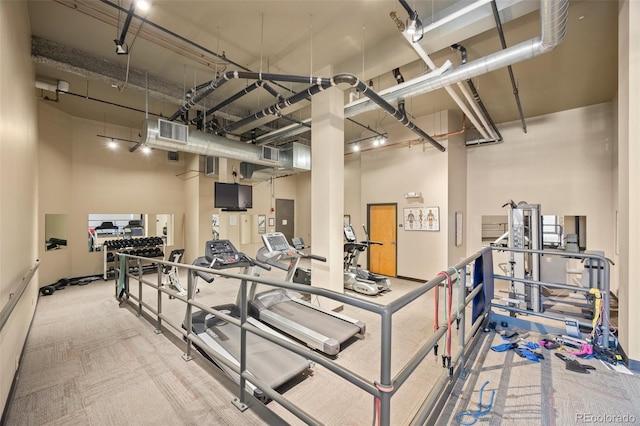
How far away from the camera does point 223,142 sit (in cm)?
567

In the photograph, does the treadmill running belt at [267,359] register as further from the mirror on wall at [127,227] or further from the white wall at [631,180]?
the mirror on wall at [127,227]

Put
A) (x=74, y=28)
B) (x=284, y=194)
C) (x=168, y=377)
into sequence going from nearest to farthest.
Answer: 1. (x=168, y=377)
2. (x=74, y=28)
3. (x=284, y=194)

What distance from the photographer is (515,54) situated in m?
2.88

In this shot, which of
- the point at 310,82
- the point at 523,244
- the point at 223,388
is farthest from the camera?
the point at 523,244

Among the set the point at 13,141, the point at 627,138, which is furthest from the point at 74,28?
the point at 627,138

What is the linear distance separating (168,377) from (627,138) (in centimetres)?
503

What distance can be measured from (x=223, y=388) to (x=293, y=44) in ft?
14.3

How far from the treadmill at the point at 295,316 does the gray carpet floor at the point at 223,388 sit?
201 mm

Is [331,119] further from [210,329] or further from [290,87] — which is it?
[210,329]

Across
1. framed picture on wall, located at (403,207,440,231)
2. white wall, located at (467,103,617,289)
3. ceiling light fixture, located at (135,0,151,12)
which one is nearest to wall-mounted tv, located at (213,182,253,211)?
framed picture on wall, located at (403,207,440,231)

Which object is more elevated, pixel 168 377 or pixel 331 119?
pixel 331 119

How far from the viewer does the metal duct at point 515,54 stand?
2.30 metres

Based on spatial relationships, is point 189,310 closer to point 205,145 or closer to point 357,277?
point 205,145

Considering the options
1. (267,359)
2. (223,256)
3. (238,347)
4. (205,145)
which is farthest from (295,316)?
(205,145)
